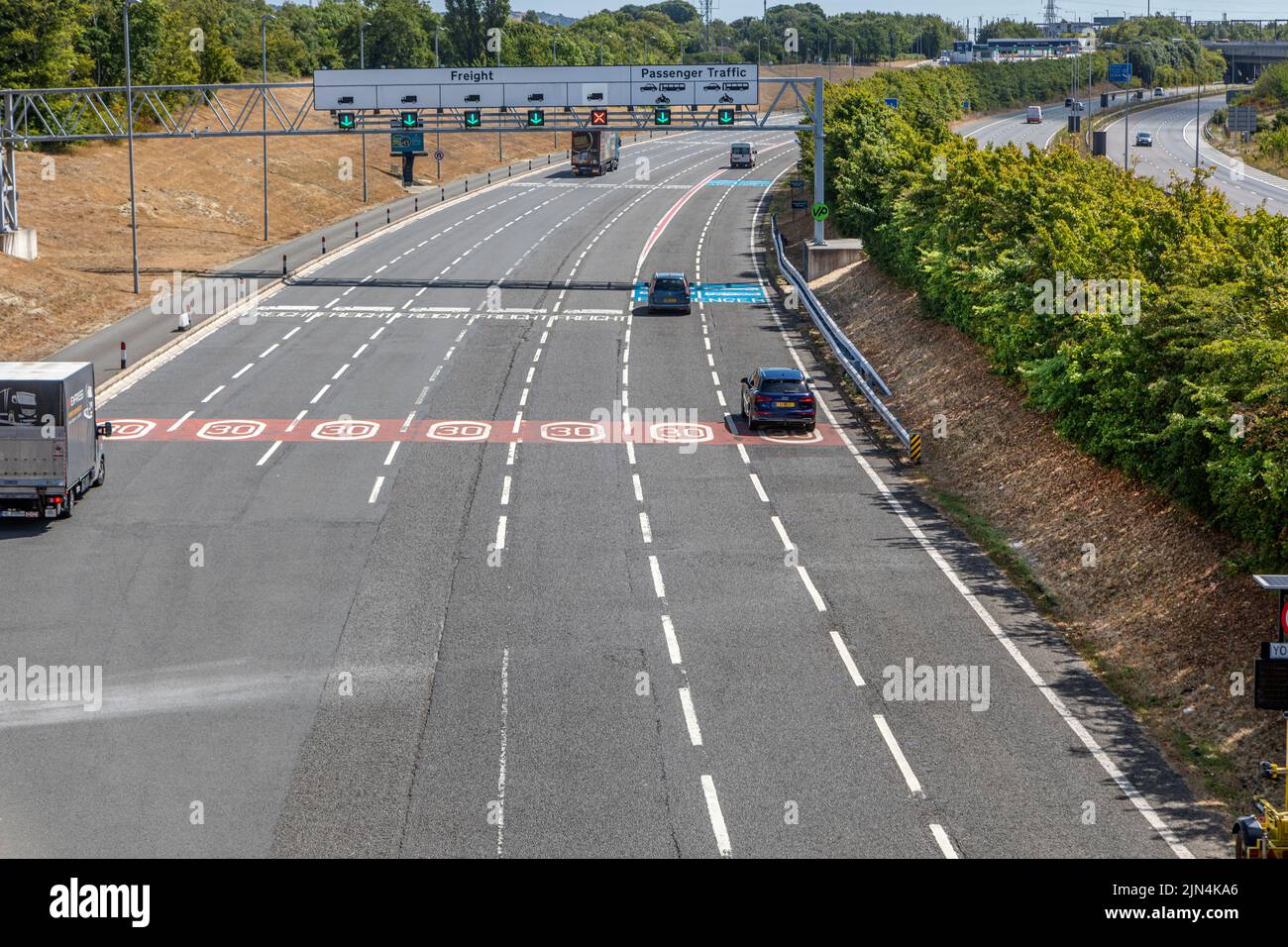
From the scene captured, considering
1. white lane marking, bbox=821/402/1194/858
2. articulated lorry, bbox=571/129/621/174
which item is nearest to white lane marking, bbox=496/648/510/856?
white lane marking, bbox=821/402/1194/858

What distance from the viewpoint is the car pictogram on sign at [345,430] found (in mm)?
39062

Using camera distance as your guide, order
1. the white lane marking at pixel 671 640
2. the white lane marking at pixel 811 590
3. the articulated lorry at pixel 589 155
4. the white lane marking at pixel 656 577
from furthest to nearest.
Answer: the articulated lorry at pixel 589 155
the white lane marking at pixel 656 577
the white lane marking at pixel 811 590
the white lane marking at pixel 671 640

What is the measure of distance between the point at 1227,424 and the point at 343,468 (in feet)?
67.0

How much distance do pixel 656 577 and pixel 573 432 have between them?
488 inches

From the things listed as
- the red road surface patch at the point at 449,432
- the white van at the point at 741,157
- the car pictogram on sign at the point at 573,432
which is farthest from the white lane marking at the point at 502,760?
the white van at the point at 741,157

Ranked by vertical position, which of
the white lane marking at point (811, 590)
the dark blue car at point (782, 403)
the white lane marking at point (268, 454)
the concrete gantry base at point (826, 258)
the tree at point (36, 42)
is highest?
the tree at point (36, 42)

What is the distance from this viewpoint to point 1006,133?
138 meters

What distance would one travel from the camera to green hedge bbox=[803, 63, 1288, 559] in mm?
24422

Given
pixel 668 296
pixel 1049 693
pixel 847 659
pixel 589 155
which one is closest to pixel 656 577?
pixel 847 659

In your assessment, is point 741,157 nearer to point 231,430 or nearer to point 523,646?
point 231,430

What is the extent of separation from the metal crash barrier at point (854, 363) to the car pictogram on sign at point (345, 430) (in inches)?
543

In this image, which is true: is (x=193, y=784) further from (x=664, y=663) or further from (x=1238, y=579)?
(x=1238, y=579)

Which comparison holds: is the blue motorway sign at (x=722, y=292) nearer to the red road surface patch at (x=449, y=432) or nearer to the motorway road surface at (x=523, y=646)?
the motorway road surface at (x=523, y=646)

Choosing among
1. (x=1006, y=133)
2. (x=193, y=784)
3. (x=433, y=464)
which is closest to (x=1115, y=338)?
(x=433, y=464)
